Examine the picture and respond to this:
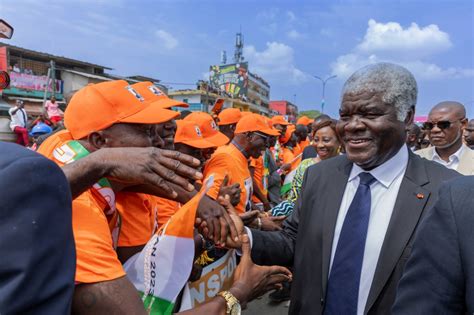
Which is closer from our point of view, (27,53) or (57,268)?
(57,268)

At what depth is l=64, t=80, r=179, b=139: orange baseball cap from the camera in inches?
63.1

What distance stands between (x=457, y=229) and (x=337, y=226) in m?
0.96

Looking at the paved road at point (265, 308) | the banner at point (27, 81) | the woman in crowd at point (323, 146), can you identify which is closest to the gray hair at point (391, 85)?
the woman in crowd at point (323, 146)

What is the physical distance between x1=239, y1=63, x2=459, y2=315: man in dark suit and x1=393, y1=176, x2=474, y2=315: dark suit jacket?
0.63 m

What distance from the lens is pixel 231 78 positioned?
71875 mm

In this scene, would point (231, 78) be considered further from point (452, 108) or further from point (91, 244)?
point (91, 244)

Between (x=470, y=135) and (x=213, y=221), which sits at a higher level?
(x=470, y=135)

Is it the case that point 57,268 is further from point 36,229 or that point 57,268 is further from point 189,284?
point 189,284

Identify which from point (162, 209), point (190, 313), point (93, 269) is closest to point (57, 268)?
point (93, 269)

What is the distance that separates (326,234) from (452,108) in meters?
3.45

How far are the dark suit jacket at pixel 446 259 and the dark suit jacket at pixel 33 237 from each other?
0.99 meters

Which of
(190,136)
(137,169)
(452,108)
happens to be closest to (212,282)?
(137,169)

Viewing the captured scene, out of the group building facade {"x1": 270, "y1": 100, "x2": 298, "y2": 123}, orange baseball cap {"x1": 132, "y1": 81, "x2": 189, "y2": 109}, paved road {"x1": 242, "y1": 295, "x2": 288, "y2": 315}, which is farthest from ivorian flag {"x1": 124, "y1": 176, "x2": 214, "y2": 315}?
building facade {"x1": 270, "y1": 100, "x2": 298, "y2": 123}

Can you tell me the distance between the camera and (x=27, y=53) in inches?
1104
